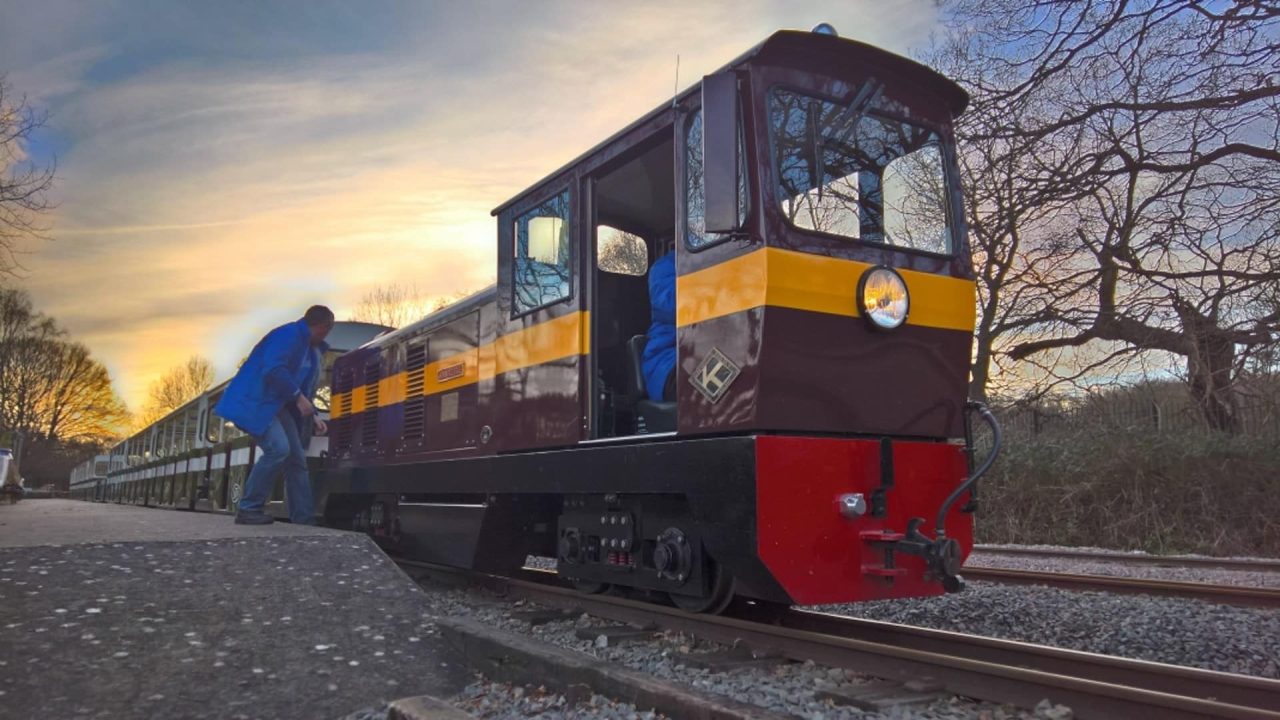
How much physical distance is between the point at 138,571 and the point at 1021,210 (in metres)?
12.4

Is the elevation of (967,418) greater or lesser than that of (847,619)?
greater

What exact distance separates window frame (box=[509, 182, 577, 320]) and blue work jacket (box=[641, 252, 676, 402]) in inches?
→ 21.4

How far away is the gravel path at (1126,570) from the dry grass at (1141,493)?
1.79 m

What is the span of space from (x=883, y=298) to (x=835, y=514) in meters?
1.11

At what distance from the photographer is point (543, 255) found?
5.53 meters

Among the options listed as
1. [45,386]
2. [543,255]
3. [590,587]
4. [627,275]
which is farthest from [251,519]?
[45,386]

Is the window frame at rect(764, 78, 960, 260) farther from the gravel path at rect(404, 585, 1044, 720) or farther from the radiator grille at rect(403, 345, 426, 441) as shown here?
the radiator grille at rect(403, 345, 426, 441)

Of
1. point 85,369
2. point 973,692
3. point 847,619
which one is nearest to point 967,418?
point 847,619

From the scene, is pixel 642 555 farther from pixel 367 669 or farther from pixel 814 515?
pixel 367 669

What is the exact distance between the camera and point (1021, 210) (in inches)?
506

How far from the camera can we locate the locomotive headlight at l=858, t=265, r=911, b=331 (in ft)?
13.5

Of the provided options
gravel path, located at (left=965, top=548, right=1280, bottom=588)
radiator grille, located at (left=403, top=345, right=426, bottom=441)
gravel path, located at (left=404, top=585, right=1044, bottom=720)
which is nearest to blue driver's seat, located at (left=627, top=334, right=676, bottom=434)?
gravel path, located at (left=404, top=585, right=1044, bottom=720)

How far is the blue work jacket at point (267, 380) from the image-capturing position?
22.8ft

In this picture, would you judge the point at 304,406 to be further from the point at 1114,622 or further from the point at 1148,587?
the point at 1148,587
